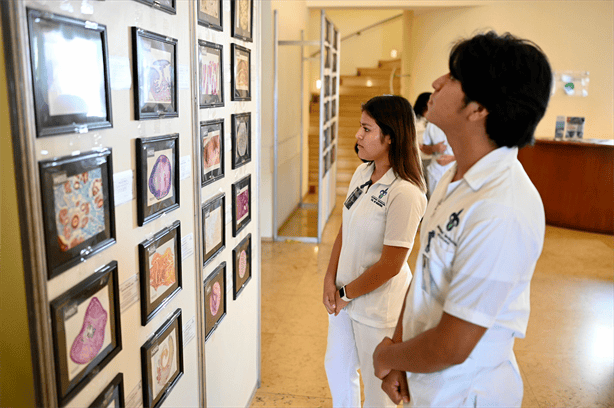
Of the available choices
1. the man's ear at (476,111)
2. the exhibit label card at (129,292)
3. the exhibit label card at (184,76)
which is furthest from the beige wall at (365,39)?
the exhibit label card at (129,292)

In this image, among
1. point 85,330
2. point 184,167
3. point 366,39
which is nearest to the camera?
point 85,330

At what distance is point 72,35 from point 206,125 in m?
0.88

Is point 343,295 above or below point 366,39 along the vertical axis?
below

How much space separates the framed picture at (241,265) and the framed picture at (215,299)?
0.15m

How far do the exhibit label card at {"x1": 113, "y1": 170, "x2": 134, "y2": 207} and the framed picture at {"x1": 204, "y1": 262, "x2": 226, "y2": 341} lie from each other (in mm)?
750

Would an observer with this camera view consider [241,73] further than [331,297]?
Yes

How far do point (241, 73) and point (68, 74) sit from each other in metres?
1.35

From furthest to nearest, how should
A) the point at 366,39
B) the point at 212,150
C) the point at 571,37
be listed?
the point at 366,39, the point at 571,37, the point at 212,150

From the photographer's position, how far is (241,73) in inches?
92.9

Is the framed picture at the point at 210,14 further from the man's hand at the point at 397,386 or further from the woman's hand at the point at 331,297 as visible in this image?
the man's hand at the point at 397,386

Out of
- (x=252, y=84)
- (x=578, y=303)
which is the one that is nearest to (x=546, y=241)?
(x=578, y=303)

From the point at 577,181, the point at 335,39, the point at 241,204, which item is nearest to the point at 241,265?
the point at 241,204

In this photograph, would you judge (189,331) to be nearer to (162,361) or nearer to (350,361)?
(162,361)

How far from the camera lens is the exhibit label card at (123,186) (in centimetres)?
131
